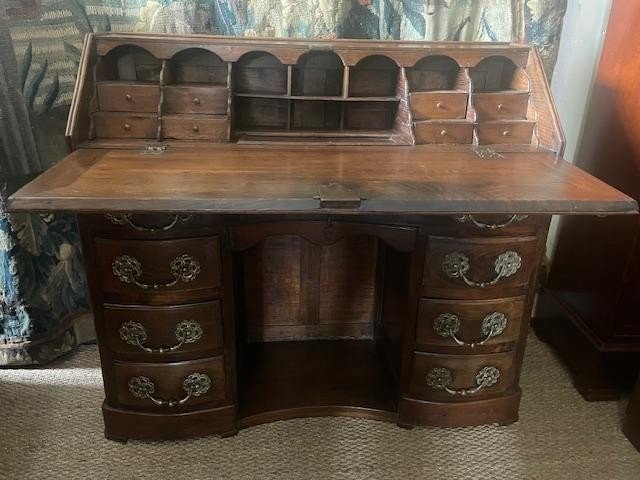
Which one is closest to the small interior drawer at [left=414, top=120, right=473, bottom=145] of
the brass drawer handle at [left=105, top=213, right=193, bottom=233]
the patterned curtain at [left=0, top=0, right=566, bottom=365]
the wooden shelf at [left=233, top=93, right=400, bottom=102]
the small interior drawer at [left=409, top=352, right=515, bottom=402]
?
the wooden shelf at [left=233, top=93, right=400, bottom=102]

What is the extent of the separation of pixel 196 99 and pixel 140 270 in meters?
0.53

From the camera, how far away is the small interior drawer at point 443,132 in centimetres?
163

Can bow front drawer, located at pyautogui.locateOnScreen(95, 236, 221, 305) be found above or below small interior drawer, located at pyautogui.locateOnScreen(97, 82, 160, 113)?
below

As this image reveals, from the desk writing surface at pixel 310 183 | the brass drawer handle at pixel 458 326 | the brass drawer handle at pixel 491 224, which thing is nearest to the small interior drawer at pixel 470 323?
the brass drawer handle at pixel 458 326

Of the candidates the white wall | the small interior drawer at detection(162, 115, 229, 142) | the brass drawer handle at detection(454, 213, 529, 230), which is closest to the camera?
the brass drawer handle at detection(454, 213, 529, 230)

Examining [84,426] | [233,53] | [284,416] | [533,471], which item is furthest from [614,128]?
[84,426]

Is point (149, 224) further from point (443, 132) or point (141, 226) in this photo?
point (443, 132)

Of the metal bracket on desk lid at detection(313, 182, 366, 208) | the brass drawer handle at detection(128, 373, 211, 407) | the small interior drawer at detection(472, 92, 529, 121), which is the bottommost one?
the brass drawer handle at detection(128, 373, 211, 407)

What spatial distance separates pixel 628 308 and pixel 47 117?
72.4 inches

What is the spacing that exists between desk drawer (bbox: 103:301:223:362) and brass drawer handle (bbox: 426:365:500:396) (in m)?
0.59

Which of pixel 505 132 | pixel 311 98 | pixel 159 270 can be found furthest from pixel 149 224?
pixel 505 132

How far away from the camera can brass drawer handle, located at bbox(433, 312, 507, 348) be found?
149cm

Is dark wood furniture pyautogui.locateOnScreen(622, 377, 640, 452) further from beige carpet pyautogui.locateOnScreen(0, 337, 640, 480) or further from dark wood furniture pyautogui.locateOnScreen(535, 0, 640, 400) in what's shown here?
dark wood furniture pyautogui.locateOnScreen(535, 0, 640, 400)

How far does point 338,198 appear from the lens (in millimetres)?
1158
